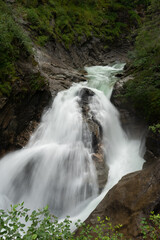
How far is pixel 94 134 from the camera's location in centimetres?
838

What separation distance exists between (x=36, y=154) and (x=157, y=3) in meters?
9.26

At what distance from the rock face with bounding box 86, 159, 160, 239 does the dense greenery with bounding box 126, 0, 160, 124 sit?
3428 millimetres

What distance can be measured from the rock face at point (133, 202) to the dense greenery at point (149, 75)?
3428 millimetres

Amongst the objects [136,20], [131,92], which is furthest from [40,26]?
[136,20]

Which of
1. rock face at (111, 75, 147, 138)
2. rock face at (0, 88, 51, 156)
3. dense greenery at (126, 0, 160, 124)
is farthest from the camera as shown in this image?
rock face at (111, 75, 147, 138)

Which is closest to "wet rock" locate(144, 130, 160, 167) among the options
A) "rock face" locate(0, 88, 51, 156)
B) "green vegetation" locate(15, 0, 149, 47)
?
"rock face" locate(0, 88, 51, 156)

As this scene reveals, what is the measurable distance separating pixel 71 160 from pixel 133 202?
324 centimetres

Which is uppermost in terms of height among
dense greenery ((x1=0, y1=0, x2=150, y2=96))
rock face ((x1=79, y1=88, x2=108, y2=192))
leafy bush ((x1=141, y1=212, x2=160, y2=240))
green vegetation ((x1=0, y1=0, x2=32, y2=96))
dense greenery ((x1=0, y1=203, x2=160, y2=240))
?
dense greenery ((x1=0, y1=0, x2=150, y2=96))

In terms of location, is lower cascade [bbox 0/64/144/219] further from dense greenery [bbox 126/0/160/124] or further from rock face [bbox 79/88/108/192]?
dense greenery [bbox 126/0/160/124]

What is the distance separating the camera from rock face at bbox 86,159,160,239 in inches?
157

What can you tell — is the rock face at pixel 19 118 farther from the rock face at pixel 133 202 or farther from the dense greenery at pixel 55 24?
the rock face at pixel 133 202

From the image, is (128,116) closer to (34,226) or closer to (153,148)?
(153,148)

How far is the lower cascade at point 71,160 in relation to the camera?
634 cm

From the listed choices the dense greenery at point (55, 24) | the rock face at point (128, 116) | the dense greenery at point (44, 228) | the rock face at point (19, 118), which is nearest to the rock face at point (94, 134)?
the rock face at point (128, 116)
